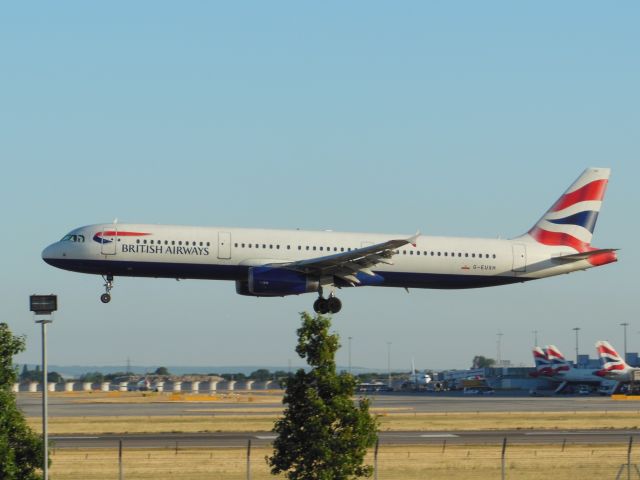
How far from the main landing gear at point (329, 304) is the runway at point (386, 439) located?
29.3ft

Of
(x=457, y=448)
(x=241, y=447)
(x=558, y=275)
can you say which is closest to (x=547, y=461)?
(x=457, y=448)

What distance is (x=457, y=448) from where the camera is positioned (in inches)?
2103

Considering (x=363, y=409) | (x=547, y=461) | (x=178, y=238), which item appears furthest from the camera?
(x=178, y=238)

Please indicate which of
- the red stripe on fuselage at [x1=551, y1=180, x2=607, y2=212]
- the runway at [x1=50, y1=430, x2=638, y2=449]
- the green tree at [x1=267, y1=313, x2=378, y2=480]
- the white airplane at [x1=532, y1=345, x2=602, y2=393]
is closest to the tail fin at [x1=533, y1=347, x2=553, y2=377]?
the white airplane at [x1=532, y1=345, x2=602, y2=393]

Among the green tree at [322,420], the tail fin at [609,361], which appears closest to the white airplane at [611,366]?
the tail fin at [609,361]

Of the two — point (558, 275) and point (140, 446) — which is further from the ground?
point (558, 275)

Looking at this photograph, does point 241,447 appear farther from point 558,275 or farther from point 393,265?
point 558,275

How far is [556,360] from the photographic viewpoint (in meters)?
163

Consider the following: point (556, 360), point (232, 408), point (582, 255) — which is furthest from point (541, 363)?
point (582, 255)

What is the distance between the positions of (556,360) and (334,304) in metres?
103

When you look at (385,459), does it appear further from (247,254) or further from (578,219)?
(578,219)

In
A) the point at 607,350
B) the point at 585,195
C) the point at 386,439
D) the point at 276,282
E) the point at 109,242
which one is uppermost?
the point at 585,195

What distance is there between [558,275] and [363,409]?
39710 mm

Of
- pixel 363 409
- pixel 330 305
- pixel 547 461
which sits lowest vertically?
pixel 547 461
